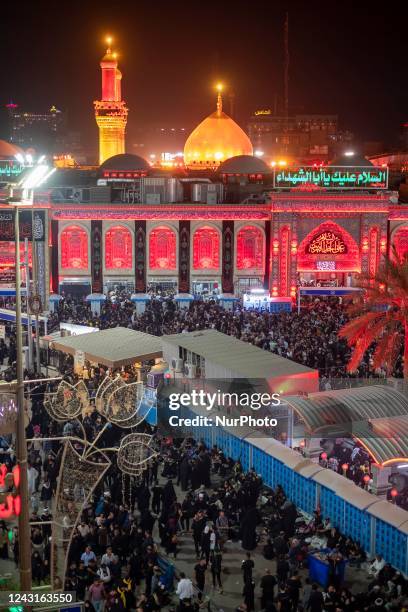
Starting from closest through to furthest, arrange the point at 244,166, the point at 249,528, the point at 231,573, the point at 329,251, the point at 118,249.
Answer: the point at 231,573 → the point at 249,528 → the point at 329,251 → the point at 118,249 → the point at 244,166

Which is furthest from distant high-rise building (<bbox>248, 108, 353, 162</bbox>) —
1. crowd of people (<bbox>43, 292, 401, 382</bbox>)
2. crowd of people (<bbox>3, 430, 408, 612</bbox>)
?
crowd of people (<bbox>3, 430, 408, 612</bbox>)

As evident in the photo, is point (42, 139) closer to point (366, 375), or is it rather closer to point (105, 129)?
point (105, 129)

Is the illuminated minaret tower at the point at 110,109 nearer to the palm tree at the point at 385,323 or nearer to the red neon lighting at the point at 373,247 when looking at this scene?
the red neon lighting at the point at 373,247

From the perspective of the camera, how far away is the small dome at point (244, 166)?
44906mm

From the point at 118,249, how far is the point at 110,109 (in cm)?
1775

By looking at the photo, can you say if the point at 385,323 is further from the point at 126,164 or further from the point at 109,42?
the point at 109,42

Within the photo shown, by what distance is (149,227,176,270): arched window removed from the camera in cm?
4112

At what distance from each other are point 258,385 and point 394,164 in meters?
56.4

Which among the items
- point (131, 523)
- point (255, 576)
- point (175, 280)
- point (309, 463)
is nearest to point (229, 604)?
point (255, 576)

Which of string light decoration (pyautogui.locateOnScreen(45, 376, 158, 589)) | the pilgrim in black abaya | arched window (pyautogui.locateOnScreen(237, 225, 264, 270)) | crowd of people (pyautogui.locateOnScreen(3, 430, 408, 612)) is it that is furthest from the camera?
arched window (pyautogui.locateOnScreen(237, 225, 264, 270))

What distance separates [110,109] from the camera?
2201 inches

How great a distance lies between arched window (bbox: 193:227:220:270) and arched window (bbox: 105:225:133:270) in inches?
121

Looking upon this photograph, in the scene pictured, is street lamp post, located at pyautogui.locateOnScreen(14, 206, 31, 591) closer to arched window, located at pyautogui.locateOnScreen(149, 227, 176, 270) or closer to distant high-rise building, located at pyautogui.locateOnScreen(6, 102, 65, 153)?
arched window, located at pyautogui.locateOnScreen(149, 227, 176, 270)

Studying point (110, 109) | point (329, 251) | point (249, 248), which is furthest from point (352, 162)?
point (110, 109)
